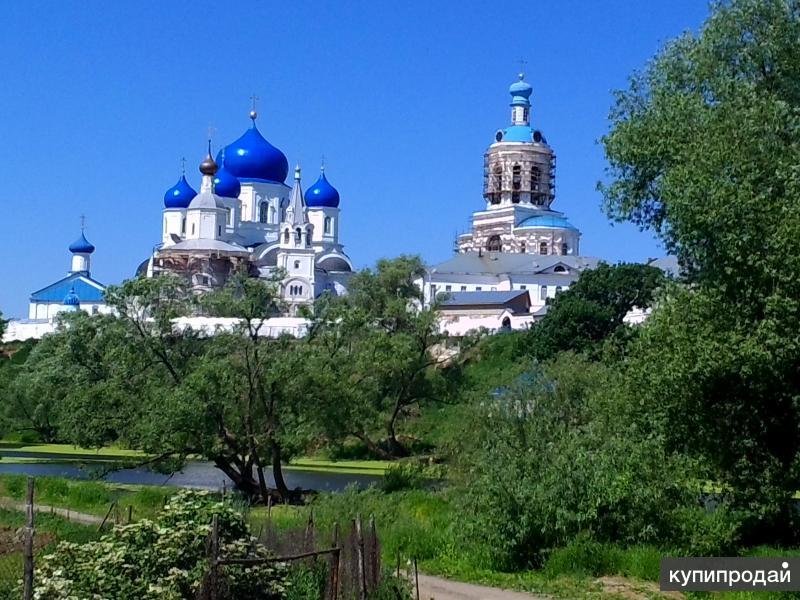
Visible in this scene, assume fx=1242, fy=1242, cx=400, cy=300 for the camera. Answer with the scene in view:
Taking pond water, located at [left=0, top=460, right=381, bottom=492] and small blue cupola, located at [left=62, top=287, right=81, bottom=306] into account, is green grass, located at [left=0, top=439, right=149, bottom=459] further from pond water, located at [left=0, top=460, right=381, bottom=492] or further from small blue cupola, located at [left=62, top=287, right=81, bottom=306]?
small blue cupola, located at [left=62, top=287, right=81, bottom=306]

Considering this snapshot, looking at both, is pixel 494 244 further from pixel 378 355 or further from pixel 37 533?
pixel 37 533

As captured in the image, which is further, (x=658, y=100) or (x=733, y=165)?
(x=658, y=100)

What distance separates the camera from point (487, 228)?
8194 cm

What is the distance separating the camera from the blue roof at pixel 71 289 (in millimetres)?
72375

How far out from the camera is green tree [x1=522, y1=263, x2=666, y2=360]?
43.1 metres

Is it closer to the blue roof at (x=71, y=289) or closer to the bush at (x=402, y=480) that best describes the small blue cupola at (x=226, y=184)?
the blue roof at (x=71, y=289)

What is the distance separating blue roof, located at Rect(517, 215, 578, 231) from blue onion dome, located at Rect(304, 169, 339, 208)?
12.9 meters

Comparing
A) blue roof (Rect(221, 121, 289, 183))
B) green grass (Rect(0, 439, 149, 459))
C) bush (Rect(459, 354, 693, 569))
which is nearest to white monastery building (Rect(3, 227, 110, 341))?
blue roof (Rect(221, 121, 289, 183))

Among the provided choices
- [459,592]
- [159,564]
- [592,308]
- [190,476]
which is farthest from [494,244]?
[159,564]

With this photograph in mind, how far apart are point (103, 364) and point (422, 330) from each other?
13.9m

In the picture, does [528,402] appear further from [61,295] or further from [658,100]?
[61,295]

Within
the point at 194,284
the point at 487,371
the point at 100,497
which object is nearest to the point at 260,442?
the point at 100,497

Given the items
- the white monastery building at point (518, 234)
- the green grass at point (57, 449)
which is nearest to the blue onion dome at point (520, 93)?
the white monastery building at point (518, 234)

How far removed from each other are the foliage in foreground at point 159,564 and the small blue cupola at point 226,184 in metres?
61.1
